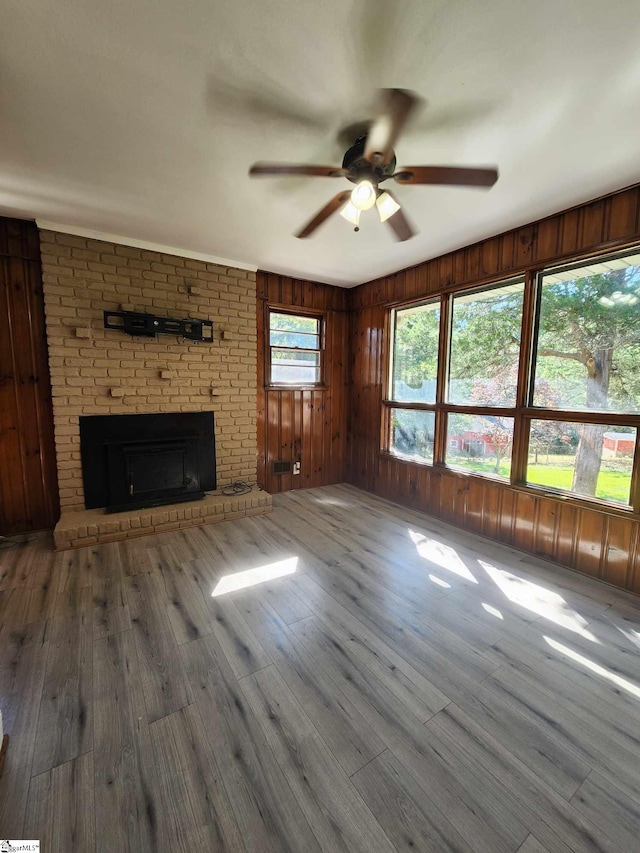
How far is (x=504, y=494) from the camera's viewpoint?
3072 mm

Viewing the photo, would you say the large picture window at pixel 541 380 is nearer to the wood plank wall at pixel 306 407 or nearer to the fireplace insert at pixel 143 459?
the wood plank wall at pixel 306 407

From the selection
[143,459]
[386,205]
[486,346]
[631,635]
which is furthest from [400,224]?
[143,459]

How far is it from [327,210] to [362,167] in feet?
1.20

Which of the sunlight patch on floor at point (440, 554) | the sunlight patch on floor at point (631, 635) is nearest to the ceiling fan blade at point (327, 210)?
the sunlight patch on floor at point (440, 554)

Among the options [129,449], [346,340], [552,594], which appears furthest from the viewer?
[346,340]

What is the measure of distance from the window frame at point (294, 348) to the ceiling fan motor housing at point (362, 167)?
2.59 metres

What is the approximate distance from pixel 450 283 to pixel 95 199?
10.1ft

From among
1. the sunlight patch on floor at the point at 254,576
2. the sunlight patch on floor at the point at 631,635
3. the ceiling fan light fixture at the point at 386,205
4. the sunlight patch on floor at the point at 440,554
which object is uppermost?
the ceiling fan light fixture at the point at 386,205

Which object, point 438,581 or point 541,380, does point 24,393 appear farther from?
point 541,380

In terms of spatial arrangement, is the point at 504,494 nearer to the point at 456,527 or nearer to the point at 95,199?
the point at 456,527

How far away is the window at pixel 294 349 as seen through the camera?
432 centimetres

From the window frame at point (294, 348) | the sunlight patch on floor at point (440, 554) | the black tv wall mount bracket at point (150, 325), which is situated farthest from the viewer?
the window frame at point (294, 348)

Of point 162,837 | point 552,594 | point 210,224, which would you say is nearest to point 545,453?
point 552,594

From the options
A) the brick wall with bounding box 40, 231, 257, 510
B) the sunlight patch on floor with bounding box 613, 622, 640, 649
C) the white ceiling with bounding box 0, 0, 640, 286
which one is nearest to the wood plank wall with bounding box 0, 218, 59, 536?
the brick wall with bounding box 40, 231, 257, 510
